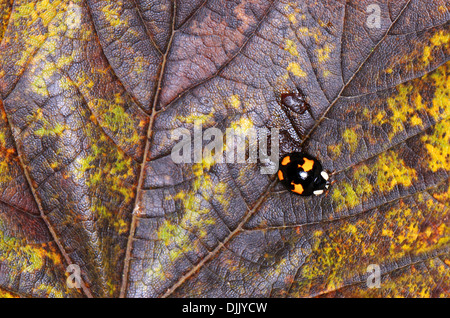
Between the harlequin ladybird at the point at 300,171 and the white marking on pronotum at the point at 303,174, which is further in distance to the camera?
the harlequin ladybird at the point at 300,171

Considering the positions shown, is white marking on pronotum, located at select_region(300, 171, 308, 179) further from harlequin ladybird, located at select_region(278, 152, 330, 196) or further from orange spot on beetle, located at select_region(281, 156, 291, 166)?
orange spot on beetle, located at select_region(281, 156, 291, 166)

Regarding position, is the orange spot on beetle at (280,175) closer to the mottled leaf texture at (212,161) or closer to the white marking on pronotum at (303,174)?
the mottled leaf texture at (212,161)

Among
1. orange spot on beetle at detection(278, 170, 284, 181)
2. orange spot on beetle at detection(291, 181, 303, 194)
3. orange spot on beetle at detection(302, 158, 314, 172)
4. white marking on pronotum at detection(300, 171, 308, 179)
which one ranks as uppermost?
orange spot on beetle at detection(302, 158, 314, 172)

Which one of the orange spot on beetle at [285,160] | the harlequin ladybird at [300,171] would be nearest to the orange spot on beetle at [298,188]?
the harlequin ladybird at [300,171]

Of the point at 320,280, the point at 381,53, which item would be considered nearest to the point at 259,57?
the point at 381,53

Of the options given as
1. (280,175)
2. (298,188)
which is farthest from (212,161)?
(298,188)

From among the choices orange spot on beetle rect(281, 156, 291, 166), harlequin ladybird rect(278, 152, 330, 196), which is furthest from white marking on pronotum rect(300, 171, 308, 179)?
orange spot on beetle rect(281, 156, 291, 166)

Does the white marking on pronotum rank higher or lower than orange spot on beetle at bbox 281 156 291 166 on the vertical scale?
lower

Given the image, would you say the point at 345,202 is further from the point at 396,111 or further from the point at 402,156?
the point at 396,111
